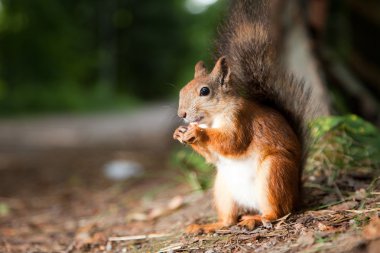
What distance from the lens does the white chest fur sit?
202cm

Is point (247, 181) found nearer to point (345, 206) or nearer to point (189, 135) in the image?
point (189, 135)

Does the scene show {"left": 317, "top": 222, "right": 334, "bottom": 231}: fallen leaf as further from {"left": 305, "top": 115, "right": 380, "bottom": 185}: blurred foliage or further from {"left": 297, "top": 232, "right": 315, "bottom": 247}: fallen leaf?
{"left": 305, "top": 115, "right": 380, "bottom": 185}: blurred foliage

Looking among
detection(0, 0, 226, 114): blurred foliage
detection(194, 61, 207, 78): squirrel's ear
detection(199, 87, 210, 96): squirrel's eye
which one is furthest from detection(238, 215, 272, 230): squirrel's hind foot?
detection(0, 0, 226, 114): blurred foliage

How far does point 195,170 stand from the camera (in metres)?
3.28

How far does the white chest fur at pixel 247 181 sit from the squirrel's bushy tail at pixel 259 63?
0.37 m

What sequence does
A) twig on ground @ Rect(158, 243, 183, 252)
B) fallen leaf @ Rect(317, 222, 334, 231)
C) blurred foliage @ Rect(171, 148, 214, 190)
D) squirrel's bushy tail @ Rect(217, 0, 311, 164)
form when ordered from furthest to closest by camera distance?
blurred foliage @ Rect(171, 148, 214, 190), squirrel's bushy tail @ Rect(217, 0, 311, 164), twig on ground @ Rect(158, 243, 183, 252), fallen leaf @ Rect(317, 222, 334, 231)

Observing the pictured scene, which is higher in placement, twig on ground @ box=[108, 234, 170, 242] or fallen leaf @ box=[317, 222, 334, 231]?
twig on ground @ box=[108, 234, 170, 242]

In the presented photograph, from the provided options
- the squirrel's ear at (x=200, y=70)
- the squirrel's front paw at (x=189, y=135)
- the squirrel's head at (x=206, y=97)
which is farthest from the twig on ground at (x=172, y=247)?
the squirrel's ear at (x=200, y=70)

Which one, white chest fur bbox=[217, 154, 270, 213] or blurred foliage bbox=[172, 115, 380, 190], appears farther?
blurred foliage bbox=[172, 115, 380, 190]

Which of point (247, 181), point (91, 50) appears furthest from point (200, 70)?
point (91, 50)

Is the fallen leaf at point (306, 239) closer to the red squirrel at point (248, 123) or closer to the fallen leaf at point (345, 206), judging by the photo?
the red squirrel at point (248, 123)

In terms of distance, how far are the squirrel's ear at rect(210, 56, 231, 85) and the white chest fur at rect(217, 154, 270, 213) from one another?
1.16ft

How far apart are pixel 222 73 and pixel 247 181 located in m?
0.50

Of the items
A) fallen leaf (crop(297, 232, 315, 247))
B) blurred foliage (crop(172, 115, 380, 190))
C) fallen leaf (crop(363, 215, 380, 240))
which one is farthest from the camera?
blurred foliage (crop(172, 115, 380, 190))
